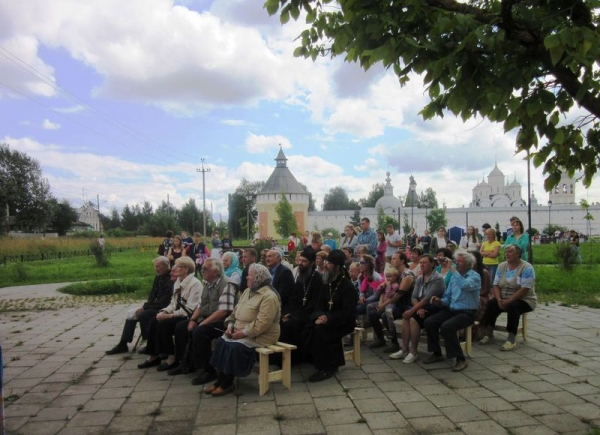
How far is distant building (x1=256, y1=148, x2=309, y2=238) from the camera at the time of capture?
73.3 metres

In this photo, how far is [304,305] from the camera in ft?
21.4

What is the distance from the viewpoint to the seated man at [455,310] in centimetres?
616

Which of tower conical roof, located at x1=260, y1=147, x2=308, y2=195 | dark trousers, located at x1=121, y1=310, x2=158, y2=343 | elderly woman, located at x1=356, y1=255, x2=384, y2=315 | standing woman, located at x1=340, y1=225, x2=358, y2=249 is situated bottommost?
dark trousers, located at x1=121, y1=310, x2=158, y2=343

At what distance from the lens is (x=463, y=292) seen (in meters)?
6.44

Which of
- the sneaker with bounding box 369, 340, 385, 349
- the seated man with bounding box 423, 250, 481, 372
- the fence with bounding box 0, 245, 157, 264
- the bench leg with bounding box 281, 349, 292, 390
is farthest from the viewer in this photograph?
the fence with bounding box 0, 245, 157, 264

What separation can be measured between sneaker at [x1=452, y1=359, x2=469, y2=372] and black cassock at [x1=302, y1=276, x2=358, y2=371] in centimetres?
135

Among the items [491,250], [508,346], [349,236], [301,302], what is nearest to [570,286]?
[491,250]

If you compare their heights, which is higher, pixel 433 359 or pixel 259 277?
pixel 259 277

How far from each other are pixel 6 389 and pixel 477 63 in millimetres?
5874

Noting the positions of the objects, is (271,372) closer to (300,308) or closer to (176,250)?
(300,308)

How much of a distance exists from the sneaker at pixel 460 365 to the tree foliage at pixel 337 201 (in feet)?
325

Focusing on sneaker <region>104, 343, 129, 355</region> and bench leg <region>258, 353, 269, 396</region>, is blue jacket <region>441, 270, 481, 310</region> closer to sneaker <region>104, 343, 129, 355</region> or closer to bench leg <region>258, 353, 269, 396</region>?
bench leg <region>258, 353, 269, 396</region>

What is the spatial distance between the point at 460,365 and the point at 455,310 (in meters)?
0.70

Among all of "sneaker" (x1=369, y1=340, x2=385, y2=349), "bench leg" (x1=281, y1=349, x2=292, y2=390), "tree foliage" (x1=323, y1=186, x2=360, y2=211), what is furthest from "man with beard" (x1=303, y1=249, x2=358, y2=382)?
"tree foliage" (x1=323, y1=186, x2=360, y2=211)
